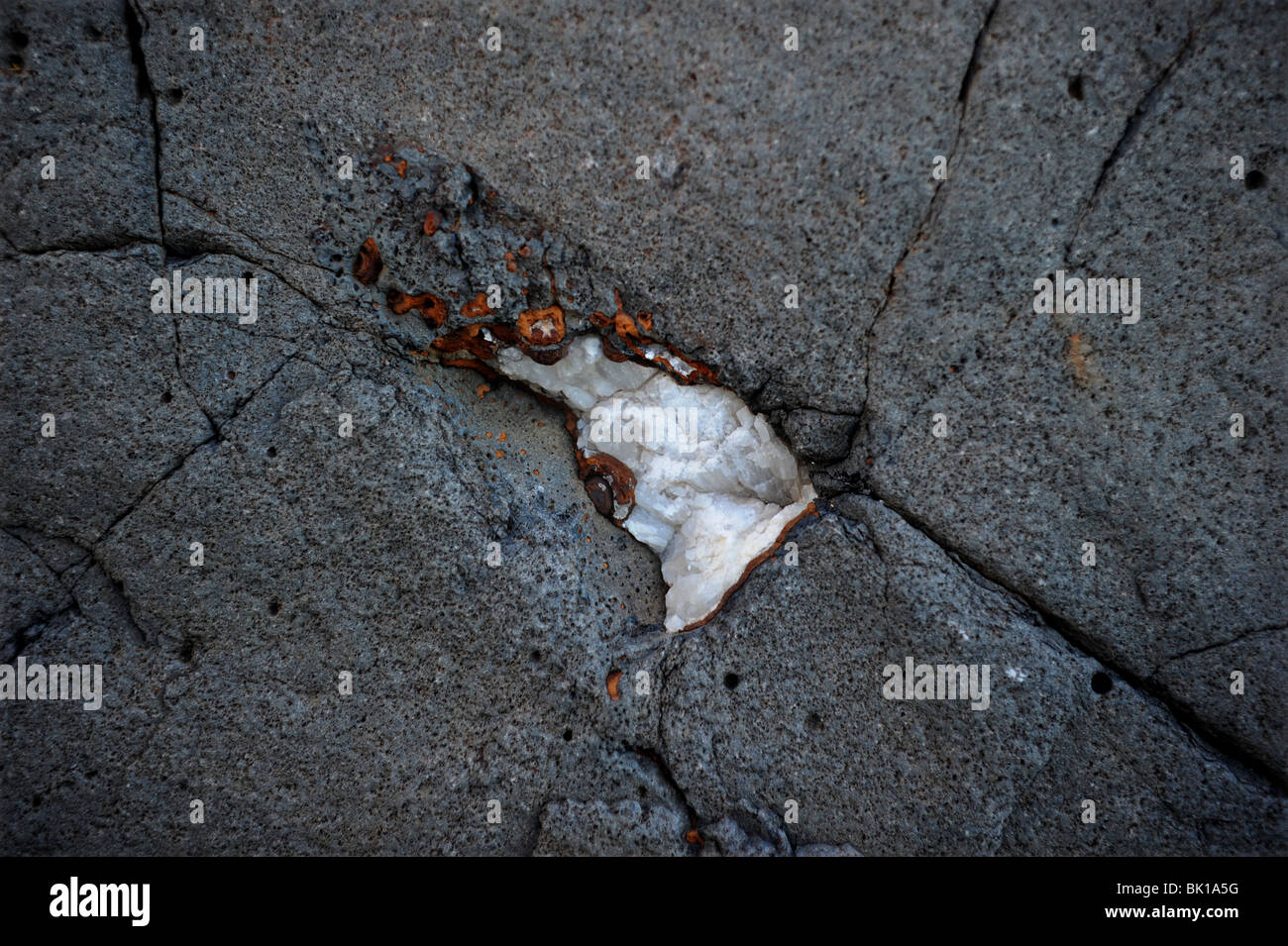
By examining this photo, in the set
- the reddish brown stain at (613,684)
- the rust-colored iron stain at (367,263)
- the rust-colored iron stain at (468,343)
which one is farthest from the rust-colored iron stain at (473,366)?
the reddish brown stain at (613,684)

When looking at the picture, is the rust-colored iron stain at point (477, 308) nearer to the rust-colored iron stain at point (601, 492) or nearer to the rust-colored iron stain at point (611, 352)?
the rust-colored iron stain at point (611, 352)

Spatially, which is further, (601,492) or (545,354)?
(601,492)

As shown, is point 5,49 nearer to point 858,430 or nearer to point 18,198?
point 18,198

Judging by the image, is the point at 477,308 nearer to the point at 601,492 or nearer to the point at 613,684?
the point at 601,492

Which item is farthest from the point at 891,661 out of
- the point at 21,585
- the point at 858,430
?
the point at 21,585

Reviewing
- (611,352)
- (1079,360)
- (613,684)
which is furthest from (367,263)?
(1079,360)

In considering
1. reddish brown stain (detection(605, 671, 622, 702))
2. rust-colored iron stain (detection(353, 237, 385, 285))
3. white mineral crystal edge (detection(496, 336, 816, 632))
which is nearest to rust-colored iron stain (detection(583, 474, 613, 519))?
white mineral crystal edge (detection(496, 336, 816, 632))

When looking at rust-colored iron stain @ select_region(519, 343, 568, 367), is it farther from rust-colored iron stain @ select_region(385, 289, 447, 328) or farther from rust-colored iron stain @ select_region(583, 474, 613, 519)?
rust-colored iron stain @ select_region(583, 474, 613, 519)
